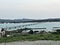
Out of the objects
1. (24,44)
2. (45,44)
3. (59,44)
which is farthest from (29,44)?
(59,44)

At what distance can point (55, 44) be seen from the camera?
13.1 meters

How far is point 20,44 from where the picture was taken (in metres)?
13.5

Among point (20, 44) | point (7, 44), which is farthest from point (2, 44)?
point (20, 44)

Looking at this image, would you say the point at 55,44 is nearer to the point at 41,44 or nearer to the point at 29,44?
the point at 41,44

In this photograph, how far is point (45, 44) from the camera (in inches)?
518

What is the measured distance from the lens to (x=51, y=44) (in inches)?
517

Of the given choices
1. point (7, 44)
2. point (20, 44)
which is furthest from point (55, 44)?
point (7, 44)

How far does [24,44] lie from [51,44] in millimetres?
1930

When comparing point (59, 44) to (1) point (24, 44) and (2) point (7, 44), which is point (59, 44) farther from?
(2) point (7, 44)

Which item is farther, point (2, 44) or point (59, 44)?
point (2, 44)

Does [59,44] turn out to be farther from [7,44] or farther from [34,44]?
[7,44]

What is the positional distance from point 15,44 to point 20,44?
37 centimetres

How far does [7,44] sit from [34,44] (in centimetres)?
198

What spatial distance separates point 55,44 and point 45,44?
0.69 meters
